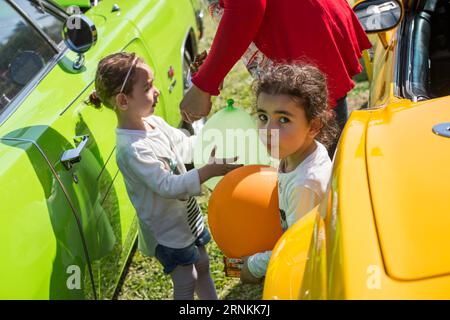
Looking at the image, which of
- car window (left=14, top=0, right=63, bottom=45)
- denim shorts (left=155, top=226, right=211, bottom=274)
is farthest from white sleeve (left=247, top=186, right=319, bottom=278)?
car window (left=14, top=0, right=63, bottom=45)

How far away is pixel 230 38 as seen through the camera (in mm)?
2266

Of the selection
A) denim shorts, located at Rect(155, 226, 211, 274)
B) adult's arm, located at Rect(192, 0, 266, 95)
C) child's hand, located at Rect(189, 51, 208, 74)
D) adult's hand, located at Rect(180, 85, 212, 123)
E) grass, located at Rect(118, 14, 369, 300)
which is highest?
adult's arm, located at Rect(192, 0, 266, 95)

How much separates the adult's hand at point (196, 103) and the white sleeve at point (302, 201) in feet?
1.86

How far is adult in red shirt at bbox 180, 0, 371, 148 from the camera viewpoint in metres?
2.25

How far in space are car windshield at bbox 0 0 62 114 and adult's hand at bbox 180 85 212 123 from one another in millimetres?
678

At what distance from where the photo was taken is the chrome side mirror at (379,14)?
2.86 metres

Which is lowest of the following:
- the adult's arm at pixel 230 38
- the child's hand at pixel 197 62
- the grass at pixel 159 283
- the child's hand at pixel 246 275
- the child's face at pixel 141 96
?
the grass at pixel 159 283

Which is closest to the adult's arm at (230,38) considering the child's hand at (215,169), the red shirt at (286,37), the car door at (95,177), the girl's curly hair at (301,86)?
the red shirt at (286,37)

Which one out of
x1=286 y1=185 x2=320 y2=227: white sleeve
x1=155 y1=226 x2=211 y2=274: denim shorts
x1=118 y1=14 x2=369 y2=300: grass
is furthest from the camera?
x1=118 y1=14 x2=369 y2=300: grass

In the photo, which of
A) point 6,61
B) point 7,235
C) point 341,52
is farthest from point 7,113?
point 341,52

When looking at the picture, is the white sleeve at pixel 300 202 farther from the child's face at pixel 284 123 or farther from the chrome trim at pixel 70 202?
the chrome trim at pixel 70 202

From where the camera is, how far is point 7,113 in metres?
2.30

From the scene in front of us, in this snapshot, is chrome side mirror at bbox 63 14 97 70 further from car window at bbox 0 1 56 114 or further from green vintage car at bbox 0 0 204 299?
car window at bbox 0 1 56 114

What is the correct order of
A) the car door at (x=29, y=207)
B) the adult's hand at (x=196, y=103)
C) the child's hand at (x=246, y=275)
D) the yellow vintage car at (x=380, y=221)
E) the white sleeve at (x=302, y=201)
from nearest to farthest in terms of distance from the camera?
the yellow vintage car at (x=380, y=221) → the car door at (x=29, y=207) → the white sleeve at (x=302, y=201) → the child's hand at (x=246, y=275) → the adult's hand at (x=196, y=103)
